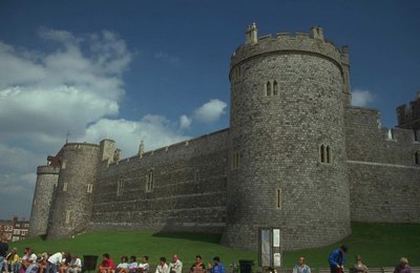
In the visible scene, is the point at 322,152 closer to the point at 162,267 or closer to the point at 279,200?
the point at 279,200

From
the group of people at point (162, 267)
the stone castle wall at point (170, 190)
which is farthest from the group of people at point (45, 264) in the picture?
the stone castle wall at point (170, 190)

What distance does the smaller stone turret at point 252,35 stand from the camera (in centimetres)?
2591

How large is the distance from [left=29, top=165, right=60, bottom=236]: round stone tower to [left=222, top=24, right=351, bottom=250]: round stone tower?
41535 millimetres

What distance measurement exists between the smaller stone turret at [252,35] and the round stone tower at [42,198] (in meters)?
42.6

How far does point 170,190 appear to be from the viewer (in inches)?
1500

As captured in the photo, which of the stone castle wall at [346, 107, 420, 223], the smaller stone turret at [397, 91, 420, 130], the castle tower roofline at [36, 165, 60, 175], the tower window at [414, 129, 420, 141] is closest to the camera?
the stone castle wall at [346, 107, 420, 223]

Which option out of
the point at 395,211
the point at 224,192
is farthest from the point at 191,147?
the point at 395,211

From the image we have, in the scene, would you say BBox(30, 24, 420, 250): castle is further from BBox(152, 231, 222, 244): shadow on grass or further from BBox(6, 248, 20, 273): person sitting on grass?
BBox(6, 248, 20, 273): person sitting on grass

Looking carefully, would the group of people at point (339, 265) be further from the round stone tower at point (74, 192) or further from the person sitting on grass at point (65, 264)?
the round stone tower at point (74, 192)

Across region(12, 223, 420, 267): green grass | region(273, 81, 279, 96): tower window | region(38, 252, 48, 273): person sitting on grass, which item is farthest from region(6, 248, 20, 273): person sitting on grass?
region(273, 81, 279, 96): tower window

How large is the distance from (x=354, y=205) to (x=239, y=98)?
9349 mm

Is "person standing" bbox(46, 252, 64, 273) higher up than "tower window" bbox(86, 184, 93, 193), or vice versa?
"tower window" bbox(86, 184, 93, 193)

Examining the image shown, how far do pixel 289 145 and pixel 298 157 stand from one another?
2.59 feet

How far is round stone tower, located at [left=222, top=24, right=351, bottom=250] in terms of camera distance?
73.6ft
